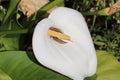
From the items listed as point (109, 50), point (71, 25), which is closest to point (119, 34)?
point (109, 50)

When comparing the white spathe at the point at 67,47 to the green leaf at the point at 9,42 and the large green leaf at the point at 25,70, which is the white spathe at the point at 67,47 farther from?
the green leaf at the point at 9,42

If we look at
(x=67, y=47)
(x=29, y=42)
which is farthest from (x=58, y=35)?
(x=29, y=42)

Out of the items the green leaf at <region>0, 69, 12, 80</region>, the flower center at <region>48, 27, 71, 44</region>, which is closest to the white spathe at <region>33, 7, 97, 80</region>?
the flower center at <region>48, 27, 71, 44</region>

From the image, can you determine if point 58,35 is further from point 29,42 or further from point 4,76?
point 29,42

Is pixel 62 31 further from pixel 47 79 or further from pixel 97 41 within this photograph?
pixel 97 41

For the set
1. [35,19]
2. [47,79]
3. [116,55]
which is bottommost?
[116,55]

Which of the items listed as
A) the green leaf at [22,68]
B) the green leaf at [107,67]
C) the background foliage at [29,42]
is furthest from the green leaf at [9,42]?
the green leaf at [107,67]
